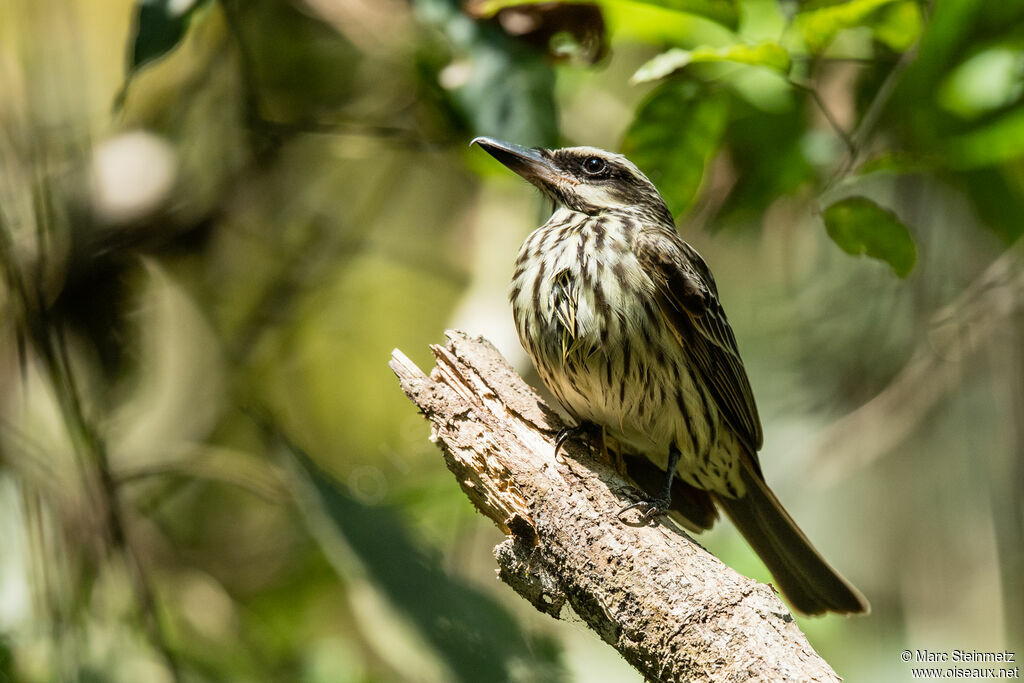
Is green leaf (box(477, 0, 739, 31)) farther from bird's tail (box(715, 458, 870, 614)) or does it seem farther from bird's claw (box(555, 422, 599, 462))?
bird's tail (box(715, 458, 870, 614))

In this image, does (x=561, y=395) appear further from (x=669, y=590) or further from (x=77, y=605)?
(x=77, y=605)

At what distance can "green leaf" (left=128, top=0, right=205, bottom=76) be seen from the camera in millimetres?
2994

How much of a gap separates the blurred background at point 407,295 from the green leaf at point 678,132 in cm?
1

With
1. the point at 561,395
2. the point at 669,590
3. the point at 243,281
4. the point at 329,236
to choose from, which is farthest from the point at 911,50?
the point at 243,281

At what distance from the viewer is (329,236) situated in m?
5.60

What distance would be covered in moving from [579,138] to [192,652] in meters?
3.08

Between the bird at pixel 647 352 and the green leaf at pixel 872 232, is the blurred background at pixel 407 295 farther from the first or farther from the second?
the bird at pixel 647 352

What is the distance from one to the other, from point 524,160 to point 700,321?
2.71 feet

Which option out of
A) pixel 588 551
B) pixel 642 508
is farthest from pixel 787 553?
pixel 588 551

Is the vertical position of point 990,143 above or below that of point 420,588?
above

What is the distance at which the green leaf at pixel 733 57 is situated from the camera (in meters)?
2.71

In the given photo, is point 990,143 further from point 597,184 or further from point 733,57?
point 597,184

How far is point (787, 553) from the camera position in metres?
3.25

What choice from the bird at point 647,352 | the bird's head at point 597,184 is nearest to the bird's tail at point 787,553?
the bird at point 647,352
